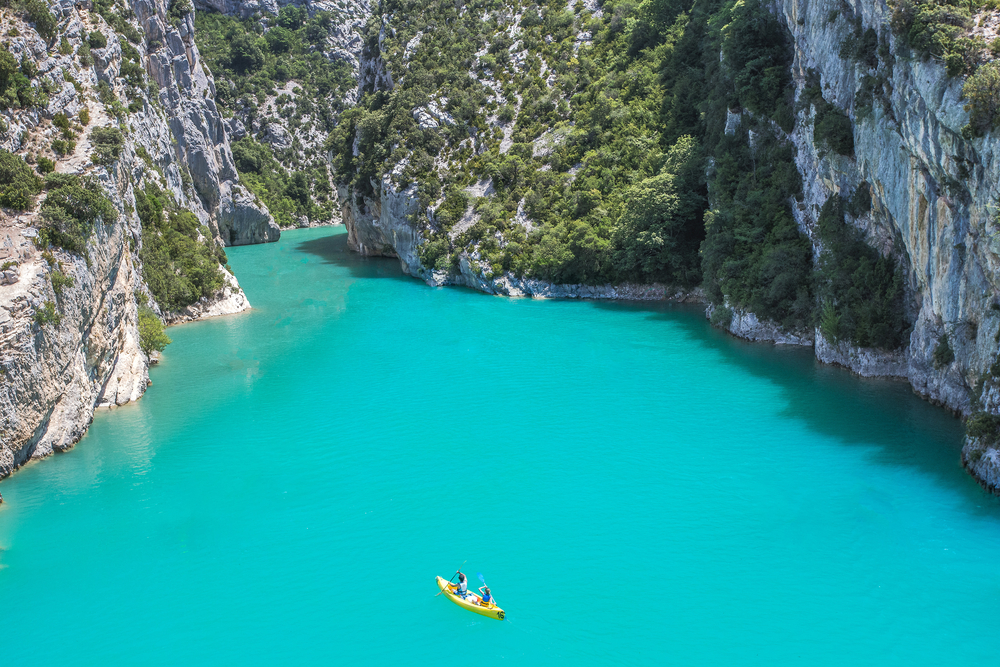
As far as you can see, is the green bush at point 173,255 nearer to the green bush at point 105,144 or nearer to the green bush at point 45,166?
the green bush at point 105,144

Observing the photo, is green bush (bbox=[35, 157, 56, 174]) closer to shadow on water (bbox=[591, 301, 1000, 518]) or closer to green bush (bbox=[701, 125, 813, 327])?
shadow on water (bbox=[591, 301, 1000, 518])

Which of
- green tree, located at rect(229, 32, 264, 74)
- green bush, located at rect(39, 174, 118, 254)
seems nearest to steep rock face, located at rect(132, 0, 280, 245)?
green bush, located at rect(39, 174, 118, 254)

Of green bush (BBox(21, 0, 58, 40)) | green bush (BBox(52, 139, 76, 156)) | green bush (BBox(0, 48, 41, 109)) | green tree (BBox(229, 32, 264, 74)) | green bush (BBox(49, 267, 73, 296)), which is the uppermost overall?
green tree (BBox(229, 32, 264, 74))

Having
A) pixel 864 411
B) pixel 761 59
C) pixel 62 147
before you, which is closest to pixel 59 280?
pixel 62 147

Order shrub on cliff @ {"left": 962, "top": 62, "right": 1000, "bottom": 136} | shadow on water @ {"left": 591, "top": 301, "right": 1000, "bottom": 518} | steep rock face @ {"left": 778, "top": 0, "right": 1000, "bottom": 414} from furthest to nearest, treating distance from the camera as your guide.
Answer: shadow on water @ {"left": 591, "top": 301, "right": 1000, "bottom": 518}, steep rock face @ {"left": 778, "top": 0, "right": 1000, "bottom": 414}, shrub on cliff @ {"left": 962, "top": 62, "right": 1000, "bottom": 136}

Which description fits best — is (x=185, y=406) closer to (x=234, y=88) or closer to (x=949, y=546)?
(x=949, y=546)
